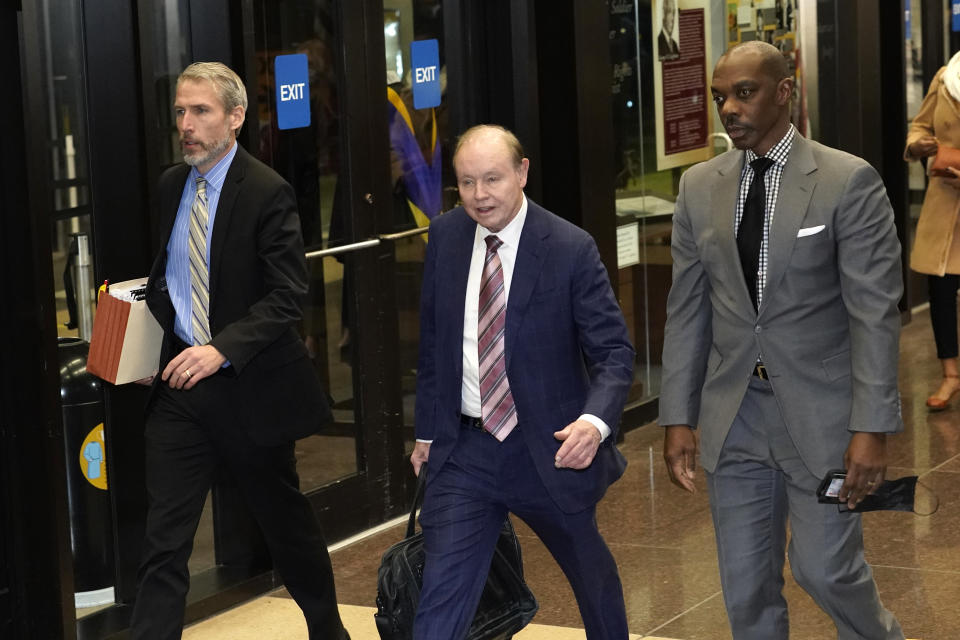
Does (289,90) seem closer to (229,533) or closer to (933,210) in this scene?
(229,533)

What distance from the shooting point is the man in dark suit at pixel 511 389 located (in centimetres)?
422

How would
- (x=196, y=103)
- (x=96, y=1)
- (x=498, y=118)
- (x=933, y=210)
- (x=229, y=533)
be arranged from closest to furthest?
(x=196, y=103), (x=96, y=1), (x=229, y=533), (x=498, y=118), (x=933, y=210)

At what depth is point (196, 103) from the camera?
193 inches

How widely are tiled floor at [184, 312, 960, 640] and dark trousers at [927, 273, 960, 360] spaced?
1273 millimetres

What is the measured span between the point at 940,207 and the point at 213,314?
5.56 meters

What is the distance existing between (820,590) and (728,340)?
0.71 m

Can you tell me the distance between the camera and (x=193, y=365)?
4.70m

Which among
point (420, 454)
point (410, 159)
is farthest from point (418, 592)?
point (410, 159)

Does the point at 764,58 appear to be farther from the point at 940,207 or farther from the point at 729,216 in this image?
the point at 940,207

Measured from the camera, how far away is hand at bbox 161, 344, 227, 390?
470 centimetres

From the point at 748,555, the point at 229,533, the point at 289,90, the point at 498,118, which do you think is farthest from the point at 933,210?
the point at 748,555

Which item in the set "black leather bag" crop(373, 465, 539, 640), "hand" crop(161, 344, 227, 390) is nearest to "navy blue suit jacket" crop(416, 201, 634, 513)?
"black leather bag" crop(373, 465, 539, 640)

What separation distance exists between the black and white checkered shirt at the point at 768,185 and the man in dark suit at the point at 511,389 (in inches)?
15.4

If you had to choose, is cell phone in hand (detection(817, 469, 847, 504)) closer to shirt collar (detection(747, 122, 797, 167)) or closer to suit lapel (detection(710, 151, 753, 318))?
suit lapel (detection(710, 151, 753, 318))
